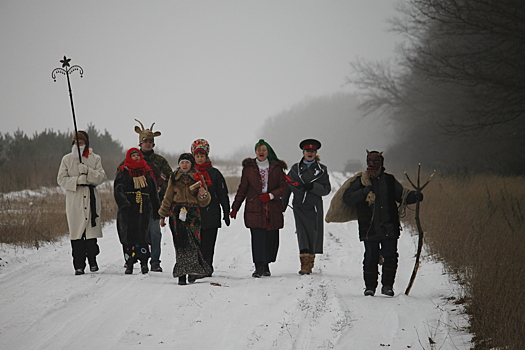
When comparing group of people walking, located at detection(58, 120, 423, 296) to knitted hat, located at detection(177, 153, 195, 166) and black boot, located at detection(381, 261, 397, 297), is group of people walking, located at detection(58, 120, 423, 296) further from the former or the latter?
black boot, located at detection(381, 261, 397, 297)

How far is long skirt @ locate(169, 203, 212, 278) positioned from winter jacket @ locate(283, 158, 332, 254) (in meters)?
1.74

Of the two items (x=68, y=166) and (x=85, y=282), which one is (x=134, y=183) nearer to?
(x=68, y=166)

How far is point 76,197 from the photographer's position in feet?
27.4

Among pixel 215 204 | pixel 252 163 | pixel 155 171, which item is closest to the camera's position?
pixel 215 204

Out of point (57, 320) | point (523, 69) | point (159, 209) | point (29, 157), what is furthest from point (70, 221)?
point (29, 157)

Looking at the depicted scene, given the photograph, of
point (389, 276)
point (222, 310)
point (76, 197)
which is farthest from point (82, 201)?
point (389, 276)

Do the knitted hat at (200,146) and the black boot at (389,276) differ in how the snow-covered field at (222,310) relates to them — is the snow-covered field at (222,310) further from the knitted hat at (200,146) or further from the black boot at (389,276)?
the knitted hat at (200,146)

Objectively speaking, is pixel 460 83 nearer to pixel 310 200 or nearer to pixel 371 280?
pixel 310 200

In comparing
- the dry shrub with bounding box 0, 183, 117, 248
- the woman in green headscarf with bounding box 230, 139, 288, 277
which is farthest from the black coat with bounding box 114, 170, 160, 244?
the dry shrub with bounding box 0, 183, 117, 248

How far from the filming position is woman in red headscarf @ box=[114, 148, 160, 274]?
8.24 meters

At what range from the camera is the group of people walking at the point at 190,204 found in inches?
304

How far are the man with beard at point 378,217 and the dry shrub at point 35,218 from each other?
6929 mm

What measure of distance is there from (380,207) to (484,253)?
194 centimetres

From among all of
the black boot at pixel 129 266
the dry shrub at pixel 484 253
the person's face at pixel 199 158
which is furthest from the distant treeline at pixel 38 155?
the dry shrub at pixel 484 253
